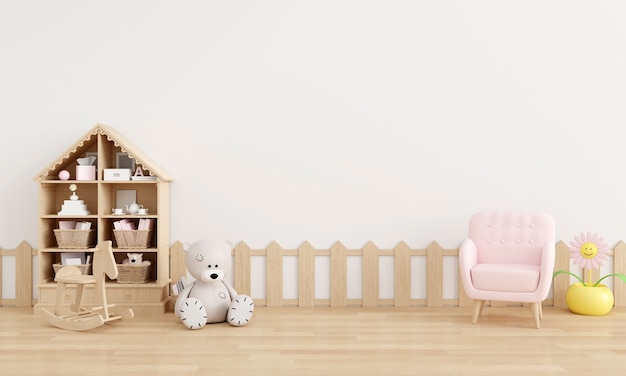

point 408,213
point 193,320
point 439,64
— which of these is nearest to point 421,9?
point 439,64

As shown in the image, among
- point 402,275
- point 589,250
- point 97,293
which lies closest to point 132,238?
point 97,293

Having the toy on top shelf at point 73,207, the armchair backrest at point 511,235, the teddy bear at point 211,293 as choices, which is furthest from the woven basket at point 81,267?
the armchair backrest at point 511,235

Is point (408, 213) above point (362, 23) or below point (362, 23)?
below

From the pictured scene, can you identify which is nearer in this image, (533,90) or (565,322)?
(565,322)

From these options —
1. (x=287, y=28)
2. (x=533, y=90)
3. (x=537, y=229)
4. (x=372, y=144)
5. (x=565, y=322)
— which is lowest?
(x=565, y=322)

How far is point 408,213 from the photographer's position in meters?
4.45

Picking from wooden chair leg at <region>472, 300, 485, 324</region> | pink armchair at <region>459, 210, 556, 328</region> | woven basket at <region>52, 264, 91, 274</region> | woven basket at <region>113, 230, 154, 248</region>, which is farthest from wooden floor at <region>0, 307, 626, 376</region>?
woven basket at <region>113, 230, 154, 248</region>

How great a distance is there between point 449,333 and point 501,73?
193 cm

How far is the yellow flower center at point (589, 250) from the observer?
4.12 m

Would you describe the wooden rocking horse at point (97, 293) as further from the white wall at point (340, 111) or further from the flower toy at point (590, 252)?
the flower toy at point (590, 252)

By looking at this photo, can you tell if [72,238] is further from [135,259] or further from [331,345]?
[331,345]

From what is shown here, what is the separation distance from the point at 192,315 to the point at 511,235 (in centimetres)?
209

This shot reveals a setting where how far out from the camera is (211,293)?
12.6 ft

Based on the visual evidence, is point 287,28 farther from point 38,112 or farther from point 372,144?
point 38,112
